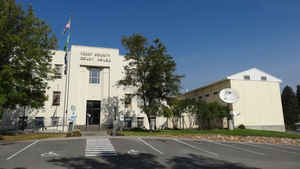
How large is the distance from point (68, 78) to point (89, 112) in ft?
19.3

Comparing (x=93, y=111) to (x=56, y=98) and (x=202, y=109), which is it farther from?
(x=202, y=109)

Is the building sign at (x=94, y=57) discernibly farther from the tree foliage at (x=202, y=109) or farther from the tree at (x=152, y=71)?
the tree foliage at (x=202, y=109)

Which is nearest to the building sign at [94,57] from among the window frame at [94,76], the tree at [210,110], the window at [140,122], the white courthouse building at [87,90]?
the white courthouse building at [87,90]

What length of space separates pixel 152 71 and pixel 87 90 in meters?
11.8

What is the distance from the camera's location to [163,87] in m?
27.0

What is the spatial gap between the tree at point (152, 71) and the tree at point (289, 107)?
116 feet

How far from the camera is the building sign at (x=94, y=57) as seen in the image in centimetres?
3259

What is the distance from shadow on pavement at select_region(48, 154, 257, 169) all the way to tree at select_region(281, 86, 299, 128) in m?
45.2

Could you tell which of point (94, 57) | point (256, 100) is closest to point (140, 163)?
point (94, 57)

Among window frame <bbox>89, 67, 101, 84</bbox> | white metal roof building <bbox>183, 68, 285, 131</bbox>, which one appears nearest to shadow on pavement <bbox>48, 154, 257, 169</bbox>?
window frame <bbox>89, 67, 101, 84</bbox>

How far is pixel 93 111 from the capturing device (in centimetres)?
3203

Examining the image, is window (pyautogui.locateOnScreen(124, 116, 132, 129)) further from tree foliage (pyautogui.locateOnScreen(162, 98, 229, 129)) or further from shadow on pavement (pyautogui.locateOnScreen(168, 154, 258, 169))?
shadow on pavement (pyautogui.locateOnScreen(168, 154, 258, 169))

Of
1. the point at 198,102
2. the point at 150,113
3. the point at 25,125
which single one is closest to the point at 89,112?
the point at 25,125

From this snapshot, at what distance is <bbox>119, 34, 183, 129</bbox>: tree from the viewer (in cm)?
2600
